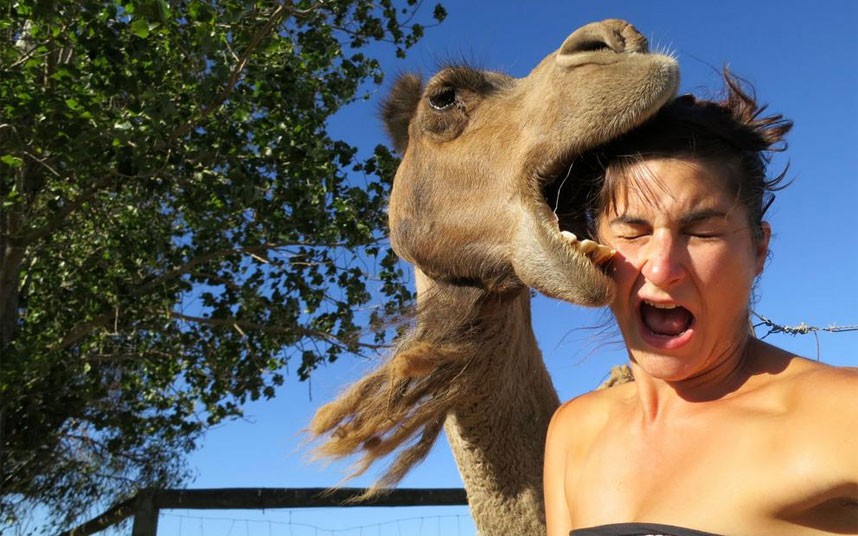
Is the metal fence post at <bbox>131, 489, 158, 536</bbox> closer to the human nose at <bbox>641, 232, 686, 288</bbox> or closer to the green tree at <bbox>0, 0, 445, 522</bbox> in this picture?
the green tree at <bbox>0, 0, 445, 522</bbox>

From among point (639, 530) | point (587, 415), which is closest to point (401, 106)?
point (587, 415)

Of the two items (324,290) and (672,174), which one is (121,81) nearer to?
(324,290)

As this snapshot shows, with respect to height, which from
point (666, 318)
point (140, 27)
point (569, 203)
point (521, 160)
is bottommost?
point (666, 318)

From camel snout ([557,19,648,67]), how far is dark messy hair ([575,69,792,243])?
0.56ft

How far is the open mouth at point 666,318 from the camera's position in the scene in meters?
1.43

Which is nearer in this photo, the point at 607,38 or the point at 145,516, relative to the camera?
the point at 607,38

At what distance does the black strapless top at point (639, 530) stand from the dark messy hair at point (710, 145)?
58cm

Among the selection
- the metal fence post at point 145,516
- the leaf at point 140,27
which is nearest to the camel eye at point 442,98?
the leaf at point 140,27

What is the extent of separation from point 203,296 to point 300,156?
175cm

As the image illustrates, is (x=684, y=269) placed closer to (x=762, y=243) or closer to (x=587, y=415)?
(x=762, y=243)

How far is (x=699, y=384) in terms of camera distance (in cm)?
145

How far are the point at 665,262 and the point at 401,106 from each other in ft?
5.16

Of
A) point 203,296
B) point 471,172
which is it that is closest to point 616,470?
point 471,172

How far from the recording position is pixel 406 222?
2.38 m
